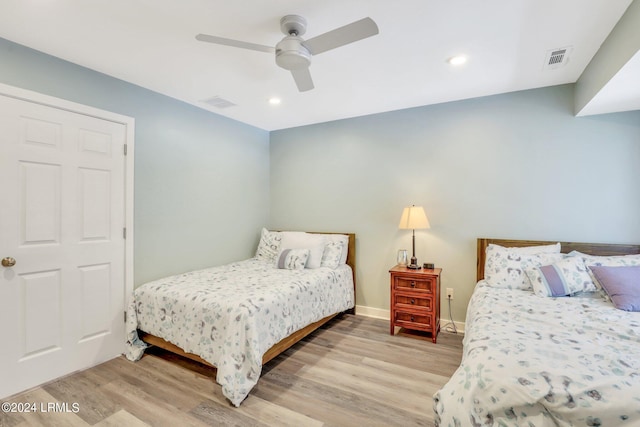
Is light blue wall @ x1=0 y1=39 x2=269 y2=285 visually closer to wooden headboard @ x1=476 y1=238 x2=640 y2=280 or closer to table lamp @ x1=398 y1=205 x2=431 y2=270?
table lamp @ x1=398 y1=205 x2=431 y2=270

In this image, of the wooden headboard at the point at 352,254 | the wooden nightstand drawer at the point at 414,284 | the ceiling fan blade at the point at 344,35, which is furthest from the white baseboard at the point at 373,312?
the ceiling fan blade at the point at 344,35

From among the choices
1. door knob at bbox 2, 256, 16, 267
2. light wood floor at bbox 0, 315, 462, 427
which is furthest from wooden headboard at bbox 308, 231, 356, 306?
door knob at bbox 2, 256, 16, 267

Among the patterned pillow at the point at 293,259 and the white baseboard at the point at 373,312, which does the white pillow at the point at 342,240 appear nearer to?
the patterned pillow at the point at 293,259

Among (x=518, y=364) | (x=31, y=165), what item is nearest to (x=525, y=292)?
(x=518, y=364)

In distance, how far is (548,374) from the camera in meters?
1.17

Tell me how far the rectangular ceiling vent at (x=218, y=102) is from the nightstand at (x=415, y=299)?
257cm

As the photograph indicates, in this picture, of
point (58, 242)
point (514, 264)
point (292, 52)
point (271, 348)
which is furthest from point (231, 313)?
point (514, 264)

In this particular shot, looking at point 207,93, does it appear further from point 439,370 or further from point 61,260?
point 439,370

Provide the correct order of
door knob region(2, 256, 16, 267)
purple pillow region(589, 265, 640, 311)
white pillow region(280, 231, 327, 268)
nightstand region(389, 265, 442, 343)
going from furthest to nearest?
white pillow region(280, 231, 327, 268) → nightstand region(389, 265, 442, 343) → door knob region(2, 256, 16, 267) → purple pillow region(589, 265, 640, 311)

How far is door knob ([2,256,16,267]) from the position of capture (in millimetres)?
2061

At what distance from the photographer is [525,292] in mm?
Result: 2436

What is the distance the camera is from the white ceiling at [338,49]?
177 cm

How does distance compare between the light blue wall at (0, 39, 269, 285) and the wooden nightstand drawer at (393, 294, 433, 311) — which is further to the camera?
the wooden nightstand drawer at (393, 294, 433, 311)

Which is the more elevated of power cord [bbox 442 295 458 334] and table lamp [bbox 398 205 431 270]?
table lamp [bbox 398 205 431 270]
